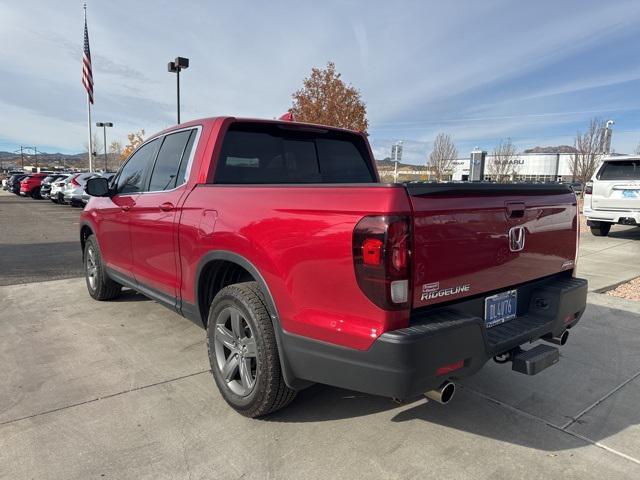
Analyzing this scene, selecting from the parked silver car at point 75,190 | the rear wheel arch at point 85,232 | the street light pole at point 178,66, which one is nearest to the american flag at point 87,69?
the parked silver car at point 75,190

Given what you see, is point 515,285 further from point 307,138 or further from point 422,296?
point 307,138

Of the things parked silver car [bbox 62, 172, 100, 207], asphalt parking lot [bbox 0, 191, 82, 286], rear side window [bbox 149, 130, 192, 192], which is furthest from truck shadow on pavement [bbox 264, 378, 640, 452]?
parked silver car [bbox 62, 172, 100, 207]

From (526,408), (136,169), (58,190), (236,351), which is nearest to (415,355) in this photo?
(236,351)

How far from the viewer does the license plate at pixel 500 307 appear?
265 cm

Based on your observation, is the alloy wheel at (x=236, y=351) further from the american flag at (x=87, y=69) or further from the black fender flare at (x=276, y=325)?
the american flag at (x=87, y=69)

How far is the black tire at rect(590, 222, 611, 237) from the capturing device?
12.2 meters

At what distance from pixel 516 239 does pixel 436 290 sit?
0.75 m

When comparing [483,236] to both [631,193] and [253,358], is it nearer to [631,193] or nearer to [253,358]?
[253,358]

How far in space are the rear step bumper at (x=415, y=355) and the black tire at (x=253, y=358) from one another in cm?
17

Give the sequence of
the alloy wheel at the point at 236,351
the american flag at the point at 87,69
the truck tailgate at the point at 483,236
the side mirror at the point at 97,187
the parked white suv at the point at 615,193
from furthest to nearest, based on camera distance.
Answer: the american flag at the point at 87,69
the parked white suv at the point at 615,193
the side mirror at the point at 97,187
the alloy wheel at the point at 236,351
the truck tailgate at the point at 483,236

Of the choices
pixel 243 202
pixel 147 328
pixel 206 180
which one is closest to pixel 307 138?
pixel 206 180

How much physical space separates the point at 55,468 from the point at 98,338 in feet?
6.49

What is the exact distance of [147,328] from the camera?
4535 mm

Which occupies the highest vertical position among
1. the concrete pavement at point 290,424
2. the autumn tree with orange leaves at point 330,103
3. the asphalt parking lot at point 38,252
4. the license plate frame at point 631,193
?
the autumn tree with orange leaves at point 330,103
